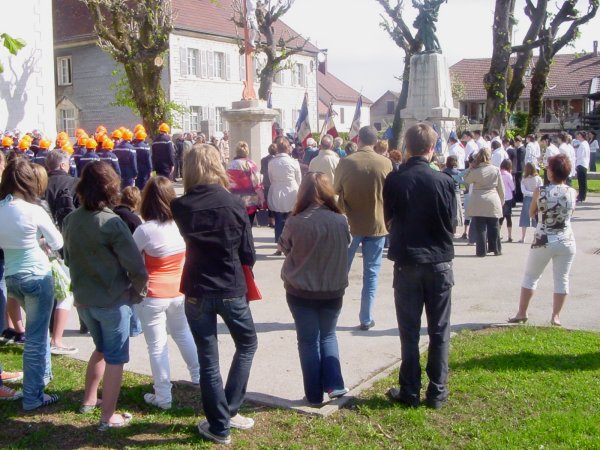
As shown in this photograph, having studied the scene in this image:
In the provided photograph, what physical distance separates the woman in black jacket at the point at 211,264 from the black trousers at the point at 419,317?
1.23 m

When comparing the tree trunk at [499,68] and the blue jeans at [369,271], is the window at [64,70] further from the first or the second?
the blue jeans at [369,271]

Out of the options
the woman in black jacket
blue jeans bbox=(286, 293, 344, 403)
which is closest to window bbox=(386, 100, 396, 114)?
blue jeans bbox=(286, 293, 344, 403)

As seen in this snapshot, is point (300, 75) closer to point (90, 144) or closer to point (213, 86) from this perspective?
point (213, 86)

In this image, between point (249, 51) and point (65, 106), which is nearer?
point (249, 51)

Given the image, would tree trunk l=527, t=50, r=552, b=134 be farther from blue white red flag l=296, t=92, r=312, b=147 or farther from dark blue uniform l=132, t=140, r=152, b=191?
dark blue uniform l=132, t=140, r=152, b=191

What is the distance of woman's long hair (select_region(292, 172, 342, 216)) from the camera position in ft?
17.8

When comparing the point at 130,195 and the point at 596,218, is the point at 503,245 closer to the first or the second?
the point at 596,218

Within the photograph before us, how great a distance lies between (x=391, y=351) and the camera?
6.91 m

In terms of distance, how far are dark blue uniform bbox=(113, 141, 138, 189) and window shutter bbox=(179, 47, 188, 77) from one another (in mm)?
28467

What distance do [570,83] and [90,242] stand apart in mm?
77147

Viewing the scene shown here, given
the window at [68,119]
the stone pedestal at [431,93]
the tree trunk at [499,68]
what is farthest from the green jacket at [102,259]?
the window at [68,119]

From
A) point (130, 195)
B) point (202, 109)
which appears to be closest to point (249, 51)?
point (130, 195)

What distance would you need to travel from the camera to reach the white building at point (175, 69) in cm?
4528

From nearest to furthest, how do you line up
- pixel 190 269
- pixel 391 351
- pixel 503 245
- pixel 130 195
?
1. pixel 190 269
2. pixel 130 195
3. pixel 391 351
4. pixel 503 245
